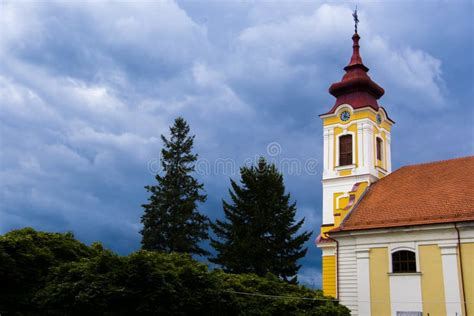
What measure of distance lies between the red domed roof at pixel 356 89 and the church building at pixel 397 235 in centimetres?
80

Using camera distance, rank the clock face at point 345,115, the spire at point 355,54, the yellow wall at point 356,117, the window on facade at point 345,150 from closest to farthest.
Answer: the yellow wall at point 356,117 → the window on facade at point 345,150 → the clock face at point 345,115 → the spire at point 355,54

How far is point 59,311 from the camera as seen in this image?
50.0 ft

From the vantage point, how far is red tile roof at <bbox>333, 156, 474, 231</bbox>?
24578 millimetres

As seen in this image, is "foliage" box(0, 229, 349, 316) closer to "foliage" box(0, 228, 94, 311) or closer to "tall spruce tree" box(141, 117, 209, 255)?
"foliage" box(0, 228, 94, 311)

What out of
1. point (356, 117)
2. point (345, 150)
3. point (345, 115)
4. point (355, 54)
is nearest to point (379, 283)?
point (345, 150)

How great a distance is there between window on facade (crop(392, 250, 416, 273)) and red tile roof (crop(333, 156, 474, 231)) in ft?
4.55

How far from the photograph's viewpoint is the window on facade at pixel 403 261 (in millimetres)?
24812

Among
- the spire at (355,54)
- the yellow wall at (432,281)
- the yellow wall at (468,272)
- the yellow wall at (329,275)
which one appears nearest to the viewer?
the yellow wall at (468,272)

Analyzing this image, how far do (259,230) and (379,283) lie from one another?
1405cm

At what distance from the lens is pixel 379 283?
25375 millimetres

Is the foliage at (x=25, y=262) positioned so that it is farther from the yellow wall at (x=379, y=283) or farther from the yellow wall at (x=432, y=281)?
the yellow wall at (x=432, y=281)

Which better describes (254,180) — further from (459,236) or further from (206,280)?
(206,280)

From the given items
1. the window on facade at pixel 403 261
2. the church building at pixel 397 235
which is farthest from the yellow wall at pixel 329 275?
the window on facade at pixel 403 261

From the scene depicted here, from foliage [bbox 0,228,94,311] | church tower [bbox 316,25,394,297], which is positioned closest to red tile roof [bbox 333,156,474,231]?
church tower [bbox 316,25,394,297]
